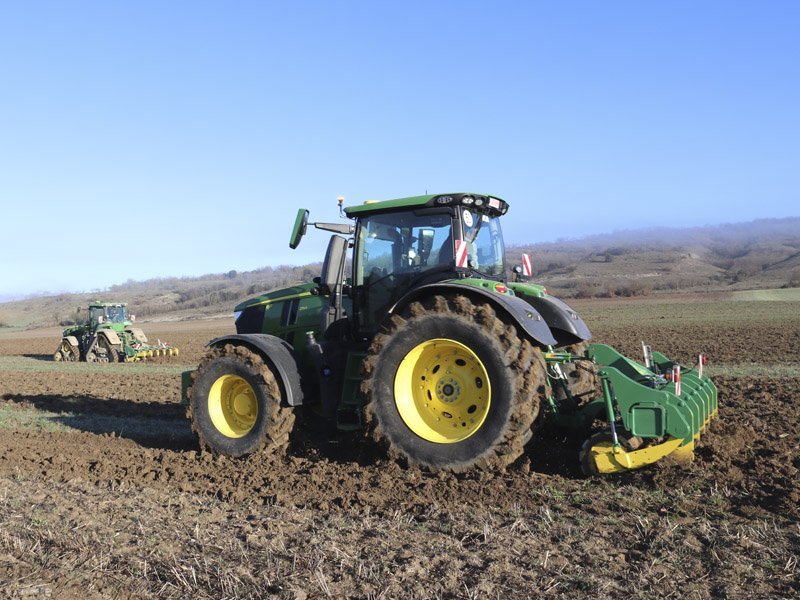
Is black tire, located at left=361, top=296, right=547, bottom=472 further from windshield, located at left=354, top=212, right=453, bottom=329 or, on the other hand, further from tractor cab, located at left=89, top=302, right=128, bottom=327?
tractor cab, located at left=89, top=302, right=128, bottom=327

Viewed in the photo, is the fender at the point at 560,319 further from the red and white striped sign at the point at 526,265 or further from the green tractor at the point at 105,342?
the green tractor at the point at 105,342

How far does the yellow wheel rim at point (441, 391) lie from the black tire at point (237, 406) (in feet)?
4.32

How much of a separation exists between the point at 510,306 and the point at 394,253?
4.87 ft

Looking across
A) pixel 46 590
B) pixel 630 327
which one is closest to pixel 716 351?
pixel 630 327

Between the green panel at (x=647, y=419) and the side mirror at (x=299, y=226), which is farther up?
the side mirror at (x=299, y=226)

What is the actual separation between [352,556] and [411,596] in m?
0.60

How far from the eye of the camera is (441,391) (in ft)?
17.7

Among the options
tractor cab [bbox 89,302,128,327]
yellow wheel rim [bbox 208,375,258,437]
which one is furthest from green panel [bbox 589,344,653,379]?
tractor cab [bbox 89,302,128,327]

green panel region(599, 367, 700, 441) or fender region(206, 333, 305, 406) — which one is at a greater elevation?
fender region(206, 333, 305, 406)

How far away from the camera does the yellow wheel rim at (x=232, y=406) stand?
6.42 metres

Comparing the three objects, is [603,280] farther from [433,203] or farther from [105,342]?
[433,203]

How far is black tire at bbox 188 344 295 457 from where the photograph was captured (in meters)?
6.02

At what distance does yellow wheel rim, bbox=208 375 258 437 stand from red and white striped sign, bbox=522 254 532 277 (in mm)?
3108

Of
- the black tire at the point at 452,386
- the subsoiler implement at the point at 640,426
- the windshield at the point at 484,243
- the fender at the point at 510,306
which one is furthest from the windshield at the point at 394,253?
the subsoiler implement at the point at 640,426
